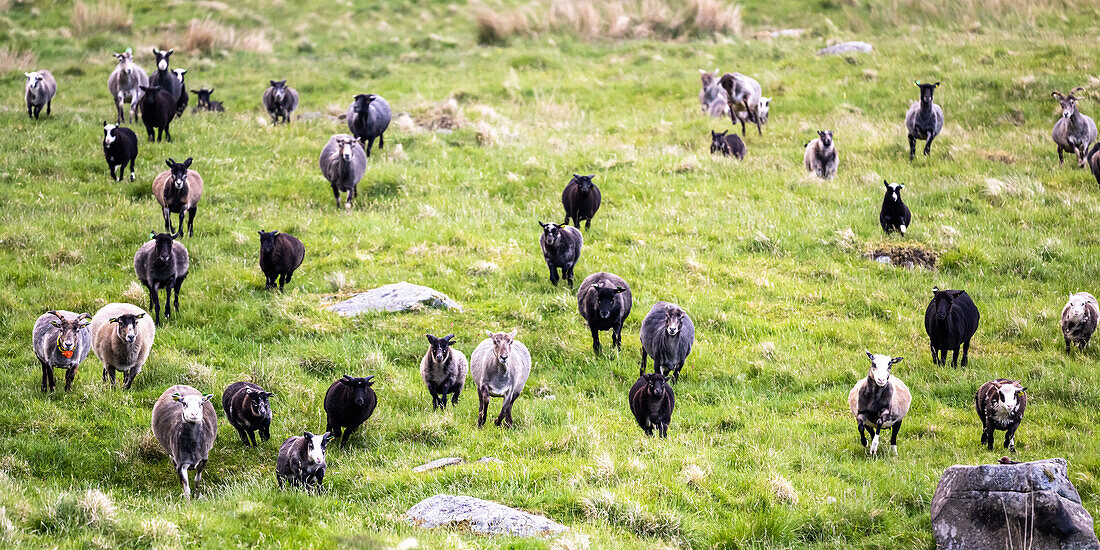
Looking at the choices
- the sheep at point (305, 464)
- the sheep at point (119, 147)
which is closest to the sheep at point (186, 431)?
the sheep at point (305, 464)

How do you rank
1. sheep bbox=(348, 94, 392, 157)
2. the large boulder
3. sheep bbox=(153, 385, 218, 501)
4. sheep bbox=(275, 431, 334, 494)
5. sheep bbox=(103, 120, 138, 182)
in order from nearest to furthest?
the large boulder, sheep bbox=(275, 431, 334, 494), sheep bbox=(153, 385, 218, 501), sheep bbox=(103, 120, 138, 182), sheep bbox=(348, 94, 392, 157)

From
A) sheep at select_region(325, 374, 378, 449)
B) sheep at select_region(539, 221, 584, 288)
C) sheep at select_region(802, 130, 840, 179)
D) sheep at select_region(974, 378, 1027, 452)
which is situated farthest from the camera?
sheep at select_region(802, 130, 840, 179)

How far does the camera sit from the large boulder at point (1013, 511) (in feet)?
24.9

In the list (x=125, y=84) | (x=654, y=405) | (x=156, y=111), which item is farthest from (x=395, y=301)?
(x=125, y=84)

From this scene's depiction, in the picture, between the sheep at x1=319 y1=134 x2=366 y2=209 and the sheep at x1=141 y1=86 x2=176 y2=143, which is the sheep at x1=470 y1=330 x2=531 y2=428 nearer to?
the sheep at x1=319 y1=134 x2=366 y2=209

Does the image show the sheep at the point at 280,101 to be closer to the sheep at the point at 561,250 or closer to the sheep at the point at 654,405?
the sheep at the point at 561,250

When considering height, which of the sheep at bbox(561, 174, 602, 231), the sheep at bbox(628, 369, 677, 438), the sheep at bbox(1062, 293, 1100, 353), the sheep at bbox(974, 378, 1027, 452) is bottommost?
the sheep at bbox(628, 369, 677, 438)

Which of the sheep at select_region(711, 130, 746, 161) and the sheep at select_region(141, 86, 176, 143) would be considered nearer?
the sheep at select_region(141, 86, 176, 143)

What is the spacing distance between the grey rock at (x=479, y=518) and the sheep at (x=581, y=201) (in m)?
9.58

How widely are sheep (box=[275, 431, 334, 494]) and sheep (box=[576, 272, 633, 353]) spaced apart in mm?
4725

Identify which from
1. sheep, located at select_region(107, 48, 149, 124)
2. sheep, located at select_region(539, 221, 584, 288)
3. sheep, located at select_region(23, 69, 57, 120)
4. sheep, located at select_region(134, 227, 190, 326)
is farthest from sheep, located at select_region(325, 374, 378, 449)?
sheep, located at select_region(23, 69, 57, 120)

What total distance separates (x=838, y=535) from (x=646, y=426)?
275 cm

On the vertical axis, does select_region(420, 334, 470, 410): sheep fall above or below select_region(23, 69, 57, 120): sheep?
below

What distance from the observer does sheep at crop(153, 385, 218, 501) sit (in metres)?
9.26
